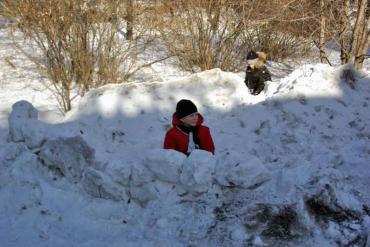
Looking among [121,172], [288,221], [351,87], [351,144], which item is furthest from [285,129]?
[121,172]

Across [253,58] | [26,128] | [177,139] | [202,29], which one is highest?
[202,29]

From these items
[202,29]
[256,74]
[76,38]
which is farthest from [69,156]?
[202,29]

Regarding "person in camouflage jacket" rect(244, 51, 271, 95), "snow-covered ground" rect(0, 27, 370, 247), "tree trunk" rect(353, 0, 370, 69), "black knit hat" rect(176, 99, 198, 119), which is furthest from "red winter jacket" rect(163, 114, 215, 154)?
"tree trunk" rect(353, 0, 370, 69)

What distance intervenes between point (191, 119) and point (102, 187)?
3.15ft

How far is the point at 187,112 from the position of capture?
3.77 m

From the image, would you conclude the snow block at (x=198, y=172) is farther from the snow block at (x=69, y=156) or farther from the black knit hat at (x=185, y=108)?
the snow block at (x=69, y=156)

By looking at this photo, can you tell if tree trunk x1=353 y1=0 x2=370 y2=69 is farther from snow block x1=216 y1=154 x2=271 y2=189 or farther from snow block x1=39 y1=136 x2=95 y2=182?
snow block x1=39 y1=136 x2=95 y2=182

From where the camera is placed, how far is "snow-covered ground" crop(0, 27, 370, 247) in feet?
10.8

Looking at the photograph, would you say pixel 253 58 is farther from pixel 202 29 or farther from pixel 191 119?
pixel 191 119

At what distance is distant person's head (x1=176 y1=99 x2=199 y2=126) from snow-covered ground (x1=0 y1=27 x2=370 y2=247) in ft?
1.23

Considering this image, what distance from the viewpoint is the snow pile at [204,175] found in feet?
10.8

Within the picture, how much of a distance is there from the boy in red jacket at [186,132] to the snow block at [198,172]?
38 cm

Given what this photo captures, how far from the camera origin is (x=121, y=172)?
12.2 feet

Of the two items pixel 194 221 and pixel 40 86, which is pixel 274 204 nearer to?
pixel 194 221
